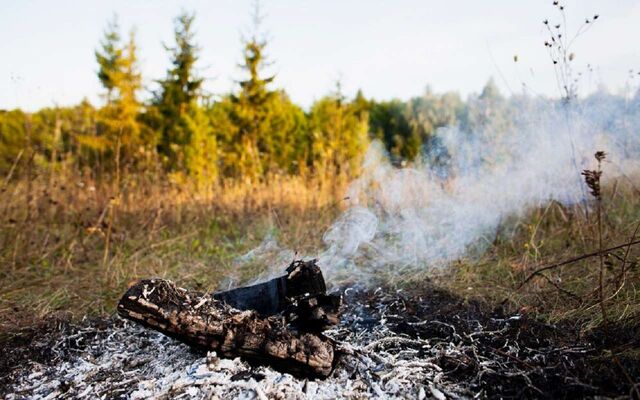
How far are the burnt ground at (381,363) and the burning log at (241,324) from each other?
2.7 inches

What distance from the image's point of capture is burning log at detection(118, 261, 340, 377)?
1.90 metres

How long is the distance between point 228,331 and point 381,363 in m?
0.71

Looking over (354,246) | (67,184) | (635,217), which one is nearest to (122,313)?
(354,246)

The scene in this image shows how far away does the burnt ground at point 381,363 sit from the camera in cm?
186

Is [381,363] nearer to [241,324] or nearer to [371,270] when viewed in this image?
[241,324]

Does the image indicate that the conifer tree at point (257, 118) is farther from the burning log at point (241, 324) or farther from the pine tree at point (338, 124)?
the burning log at point (241, 324)

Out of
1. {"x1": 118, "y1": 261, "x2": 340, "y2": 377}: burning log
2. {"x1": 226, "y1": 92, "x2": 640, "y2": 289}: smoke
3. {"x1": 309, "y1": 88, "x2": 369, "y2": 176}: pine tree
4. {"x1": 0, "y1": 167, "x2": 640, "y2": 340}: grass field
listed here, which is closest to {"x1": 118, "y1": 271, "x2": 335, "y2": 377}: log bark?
{"x1": 118, "y1": 261, "x2": 340, "y2": 377}: burning log

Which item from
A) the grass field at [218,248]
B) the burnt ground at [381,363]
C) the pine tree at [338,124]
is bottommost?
the burnt ground at [381,363]

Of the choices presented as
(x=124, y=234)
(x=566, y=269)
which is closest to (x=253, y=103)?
(x=124, y=234)

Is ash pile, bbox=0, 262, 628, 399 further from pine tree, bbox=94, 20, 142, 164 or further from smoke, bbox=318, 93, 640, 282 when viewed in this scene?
pine tree, bbox=94, 20, 142, 164

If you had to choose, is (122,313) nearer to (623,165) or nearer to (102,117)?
(623,165)

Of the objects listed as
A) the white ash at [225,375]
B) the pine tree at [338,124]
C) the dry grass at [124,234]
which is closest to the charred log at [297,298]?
the white ash at [225,375]

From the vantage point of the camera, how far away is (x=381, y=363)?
2.12m

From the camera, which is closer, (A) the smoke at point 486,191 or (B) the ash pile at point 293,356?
(B) the ash pile at point 293,356
